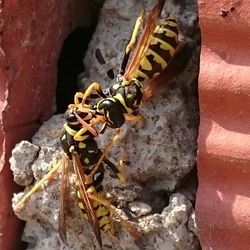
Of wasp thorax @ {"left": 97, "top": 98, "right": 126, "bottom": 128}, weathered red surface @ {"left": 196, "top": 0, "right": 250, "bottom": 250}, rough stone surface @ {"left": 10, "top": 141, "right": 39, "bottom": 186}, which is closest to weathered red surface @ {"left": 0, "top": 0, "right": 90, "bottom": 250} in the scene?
rough stone surface @ {"left": 10, "top": 141, "right": 39, "bottom": 186}

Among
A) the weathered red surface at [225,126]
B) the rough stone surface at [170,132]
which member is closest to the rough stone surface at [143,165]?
the rough stone surface at [170,132]

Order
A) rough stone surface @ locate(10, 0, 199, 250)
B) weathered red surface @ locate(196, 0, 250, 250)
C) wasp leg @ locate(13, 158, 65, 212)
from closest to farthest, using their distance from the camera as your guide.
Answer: weathered red surface @ locate(196, 0, 250, 250)
rough stone surface @ locate(10, 0, 199, 250)
wasp leg @ locate(13, 158, 65, 212)

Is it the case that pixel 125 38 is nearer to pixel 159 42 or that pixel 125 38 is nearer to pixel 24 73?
pixel 159 42

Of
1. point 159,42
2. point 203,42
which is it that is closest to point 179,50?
point 159,42

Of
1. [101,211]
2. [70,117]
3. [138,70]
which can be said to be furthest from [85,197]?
[138,70]

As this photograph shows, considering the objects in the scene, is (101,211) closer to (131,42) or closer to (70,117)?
(70,117)

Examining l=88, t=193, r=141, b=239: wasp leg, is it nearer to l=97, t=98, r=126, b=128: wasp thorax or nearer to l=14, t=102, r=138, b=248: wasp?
l=14, t=102, r=138, b=248: wasp
